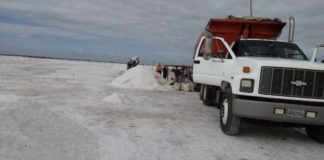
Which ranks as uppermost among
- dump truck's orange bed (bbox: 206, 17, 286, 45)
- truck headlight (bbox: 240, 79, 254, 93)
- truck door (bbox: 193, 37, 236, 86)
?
dump truck's orange bed (bbox: 206, 17, 286, 45)

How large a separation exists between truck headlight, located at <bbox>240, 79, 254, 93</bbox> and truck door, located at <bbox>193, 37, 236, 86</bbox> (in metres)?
0.90

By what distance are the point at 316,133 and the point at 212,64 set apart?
2.95m

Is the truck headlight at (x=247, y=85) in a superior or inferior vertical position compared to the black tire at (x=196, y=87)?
superior

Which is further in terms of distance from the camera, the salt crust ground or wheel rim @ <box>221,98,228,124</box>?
wheel rim @ <box>221,98,228,124</box>

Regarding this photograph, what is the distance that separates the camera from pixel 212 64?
8320mm

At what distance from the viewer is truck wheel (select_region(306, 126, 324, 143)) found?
6818 millimetres

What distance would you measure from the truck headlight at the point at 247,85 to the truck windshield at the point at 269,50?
1733 millimetres

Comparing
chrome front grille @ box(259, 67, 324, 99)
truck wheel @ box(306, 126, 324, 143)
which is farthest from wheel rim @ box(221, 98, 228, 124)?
truck wheel @ box(306, 126, 324, 143)

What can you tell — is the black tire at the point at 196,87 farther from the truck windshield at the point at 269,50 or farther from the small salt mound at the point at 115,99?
the truck windshield at the point at 269,50

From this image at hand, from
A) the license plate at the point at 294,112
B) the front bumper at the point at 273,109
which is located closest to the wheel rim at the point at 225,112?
the front bumper at the point at 273,109

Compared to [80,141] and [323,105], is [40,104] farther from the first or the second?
[323,105]

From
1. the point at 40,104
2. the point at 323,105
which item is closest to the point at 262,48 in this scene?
the point at 323,105

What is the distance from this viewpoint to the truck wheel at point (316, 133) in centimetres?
682

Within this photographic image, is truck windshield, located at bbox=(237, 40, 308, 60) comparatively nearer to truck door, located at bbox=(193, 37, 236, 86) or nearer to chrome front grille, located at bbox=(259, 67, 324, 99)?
truck door, located at bbox=(193, 37, 236, 86)
